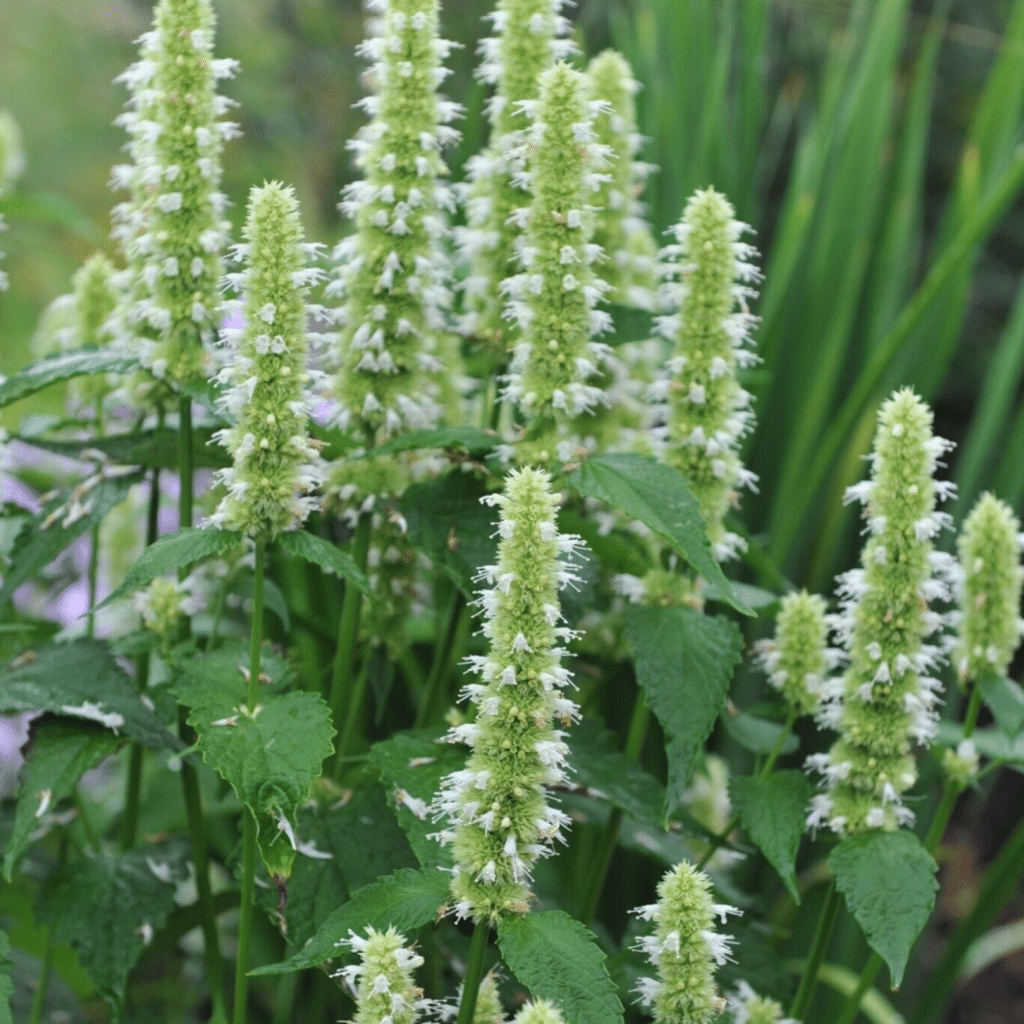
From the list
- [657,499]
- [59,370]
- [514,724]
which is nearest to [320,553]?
[514,724]

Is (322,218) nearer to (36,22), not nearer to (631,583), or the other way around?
(36,22)

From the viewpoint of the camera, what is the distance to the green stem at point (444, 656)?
2.09m

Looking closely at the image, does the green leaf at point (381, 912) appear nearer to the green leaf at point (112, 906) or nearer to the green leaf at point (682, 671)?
the green leaf at point (682, 671)

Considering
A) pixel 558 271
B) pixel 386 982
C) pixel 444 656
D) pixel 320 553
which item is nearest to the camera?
pixel 386 982

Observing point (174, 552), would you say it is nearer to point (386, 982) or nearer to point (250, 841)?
point (250, 841)

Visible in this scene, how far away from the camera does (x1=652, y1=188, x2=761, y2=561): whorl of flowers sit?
1.88 meters

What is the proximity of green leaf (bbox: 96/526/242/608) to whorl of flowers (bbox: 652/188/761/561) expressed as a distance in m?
0.69

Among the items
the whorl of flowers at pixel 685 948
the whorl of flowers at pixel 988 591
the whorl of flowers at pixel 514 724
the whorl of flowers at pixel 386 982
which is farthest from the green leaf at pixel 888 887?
the whorl of flowers at pixel 386 982

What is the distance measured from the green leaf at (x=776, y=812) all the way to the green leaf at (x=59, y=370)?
1.02 m

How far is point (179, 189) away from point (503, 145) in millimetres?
470

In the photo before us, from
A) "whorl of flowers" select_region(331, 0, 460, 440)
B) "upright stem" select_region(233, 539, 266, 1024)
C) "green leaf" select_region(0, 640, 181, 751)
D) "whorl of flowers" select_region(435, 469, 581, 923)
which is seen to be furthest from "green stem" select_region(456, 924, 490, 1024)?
"whorl of flowers" select_region(331, 0, 460, 440)

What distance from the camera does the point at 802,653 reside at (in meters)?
1.93

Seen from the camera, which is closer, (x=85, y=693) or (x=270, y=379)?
(x=270, y=379)

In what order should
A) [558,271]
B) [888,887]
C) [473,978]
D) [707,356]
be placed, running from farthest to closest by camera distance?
1. [707,356]
2. [558,271]
3. [888,887]
4. [473,978]
